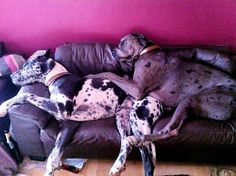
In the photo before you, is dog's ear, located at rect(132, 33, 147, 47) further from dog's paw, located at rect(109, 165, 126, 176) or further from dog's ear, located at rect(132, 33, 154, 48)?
dog's paw, located at rect(109, 165, 126, 176)

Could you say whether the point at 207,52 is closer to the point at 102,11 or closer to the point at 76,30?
the point at 102,11

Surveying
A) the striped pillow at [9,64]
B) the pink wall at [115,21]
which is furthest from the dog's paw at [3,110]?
the pink wall at [115,21]

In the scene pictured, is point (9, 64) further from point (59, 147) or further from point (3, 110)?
point (59, 147)

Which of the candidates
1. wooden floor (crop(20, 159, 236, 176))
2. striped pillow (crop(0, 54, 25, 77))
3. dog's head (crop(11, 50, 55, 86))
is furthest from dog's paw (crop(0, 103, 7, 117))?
wooden floor (crop(20, 159, 236, 176))

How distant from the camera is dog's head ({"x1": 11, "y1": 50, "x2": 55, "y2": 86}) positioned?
2.67 meters

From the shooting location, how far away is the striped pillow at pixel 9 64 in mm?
2795

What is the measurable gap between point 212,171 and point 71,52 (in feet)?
5.11

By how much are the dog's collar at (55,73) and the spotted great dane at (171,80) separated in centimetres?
24

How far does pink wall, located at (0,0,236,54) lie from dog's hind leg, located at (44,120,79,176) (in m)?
1.00

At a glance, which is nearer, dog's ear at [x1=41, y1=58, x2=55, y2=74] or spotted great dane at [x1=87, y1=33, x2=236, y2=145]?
spotted great dane at [x1=87, y1=33, x2=236, y2=145]

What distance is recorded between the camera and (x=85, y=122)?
8.38 feet

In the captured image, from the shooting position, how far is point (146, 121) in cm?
247

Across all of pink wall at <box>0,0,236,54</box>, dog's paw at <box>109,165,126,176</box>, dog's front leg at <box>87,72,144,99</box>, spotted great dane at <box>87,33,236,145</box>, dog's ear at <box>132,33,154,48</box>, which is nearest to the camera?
dog's paw at <box>109,165,126,176</box>

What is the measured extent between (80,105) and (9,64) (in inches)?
30.9
